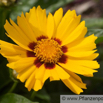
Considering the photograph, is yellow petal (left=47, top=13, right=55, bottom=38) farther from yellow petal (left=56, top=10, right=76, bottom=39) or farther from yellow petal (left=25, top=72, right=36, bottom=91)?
yellow petal (left=25, top=72, right=36, bottom=91)

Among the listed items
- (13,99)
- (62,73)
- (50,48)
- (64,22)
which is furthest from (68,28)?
(13,99)

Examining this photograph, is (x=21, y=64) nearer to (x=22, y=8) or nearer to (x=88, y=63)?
(x=88, y=63)

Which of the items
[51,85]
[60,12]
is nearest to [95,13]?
[51,85]

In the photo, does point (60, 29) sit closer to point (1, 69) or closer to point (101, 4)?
point (1, 69)

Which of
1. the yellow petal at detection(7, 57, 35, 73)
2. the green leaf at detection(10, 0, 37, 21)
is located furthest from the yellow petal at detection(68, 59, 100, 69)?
the green leaf at detection(10, 0, 37, 21)

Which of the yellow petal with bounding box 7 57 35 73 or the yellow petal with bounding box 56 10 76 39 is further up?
the yellow petal with bounding box 56 10 76 39

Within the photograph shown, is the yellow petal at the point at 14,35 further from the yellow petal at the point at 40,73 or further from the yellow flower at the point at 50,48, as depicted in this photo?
the yellow petal at the point at 40,73

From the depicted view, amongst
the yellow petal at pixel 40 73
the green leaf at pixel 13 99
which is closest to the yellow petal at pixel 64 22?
the yellow petal at pixel 40 73

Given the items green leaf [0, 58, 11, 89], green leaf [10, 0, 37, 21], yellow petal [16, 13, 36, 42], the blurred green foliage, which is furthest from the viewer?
green leaf [10, 0, 37, 21]
